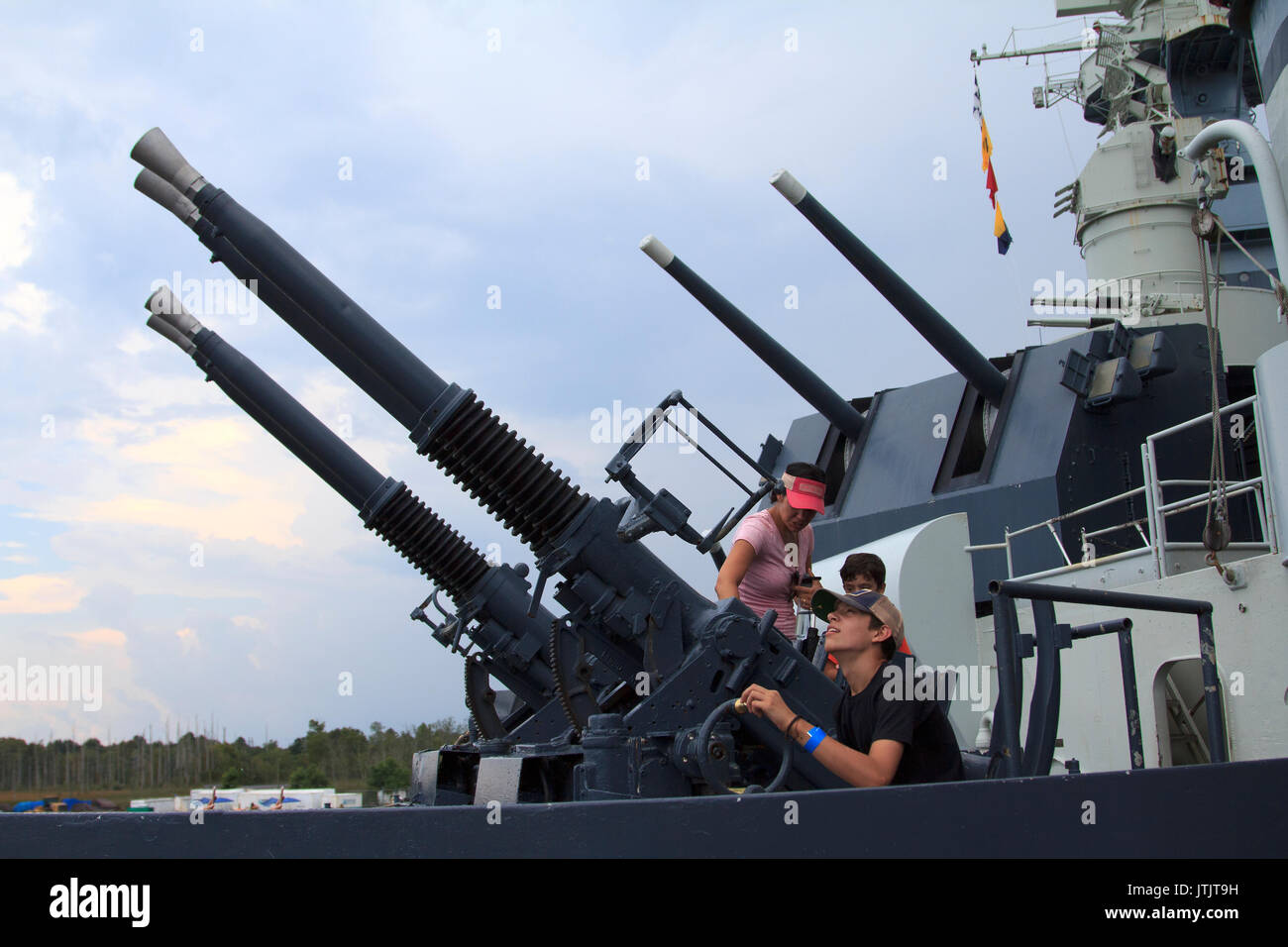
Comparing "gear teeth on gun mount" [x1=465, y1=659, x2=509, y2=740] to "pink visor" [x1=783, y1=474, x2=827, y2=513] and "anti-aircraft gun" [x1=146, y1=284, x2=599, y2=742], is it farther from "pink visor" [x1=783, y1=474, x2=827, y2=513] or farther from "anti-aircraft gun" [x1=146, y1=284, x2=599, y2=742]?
"pink visor" [x1=783, y1=474, x2=827, y2=513]

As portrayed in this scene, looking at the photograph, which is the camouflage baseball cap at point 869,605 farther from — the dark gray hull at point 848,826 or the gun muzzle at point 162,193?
the gun muzzle at point 162,193

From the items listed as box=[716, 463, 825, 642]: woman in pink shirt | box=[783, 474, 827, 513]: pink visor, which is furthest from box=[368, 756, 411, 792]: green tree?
box=[783, 474, 827, 513]: pink visor

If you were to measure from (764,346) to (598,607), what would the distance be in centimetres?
597

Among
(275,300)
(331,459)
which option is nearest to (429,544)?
(331,459)

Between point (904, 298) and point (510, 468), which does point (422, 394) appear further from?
point (904, 298)

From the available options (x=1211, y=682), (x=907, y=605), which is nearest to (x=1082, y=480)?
(x=907, y=605)

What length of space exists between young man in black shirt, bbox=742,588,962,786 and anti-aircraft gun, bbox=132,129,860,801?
2.16 ft

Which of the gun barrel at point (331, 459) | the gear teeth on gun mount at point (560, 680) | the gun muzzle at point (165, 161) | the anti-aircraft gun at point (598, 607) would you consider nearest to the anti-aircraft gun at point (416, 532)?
the gun barrel at point (331, 459)

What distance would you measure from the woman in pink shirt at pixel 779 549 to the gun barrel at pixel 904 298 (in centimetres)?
493

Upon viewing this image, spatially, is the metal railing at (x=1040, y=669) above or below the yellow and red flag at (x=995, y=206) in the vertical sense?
below

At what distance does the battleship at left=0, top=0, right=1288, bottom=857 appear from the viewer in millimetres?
2490

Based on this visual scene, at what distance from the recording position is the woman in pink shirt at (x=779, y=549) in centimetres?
470

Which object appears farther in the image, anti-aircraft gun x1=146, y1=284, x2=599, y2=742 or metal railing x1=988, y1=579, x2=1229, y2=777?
anti-aircraft gun x1=146, y1=284, x2=599, y2=742

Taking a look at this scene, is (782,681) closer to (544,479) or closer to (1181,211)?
(544,479)
